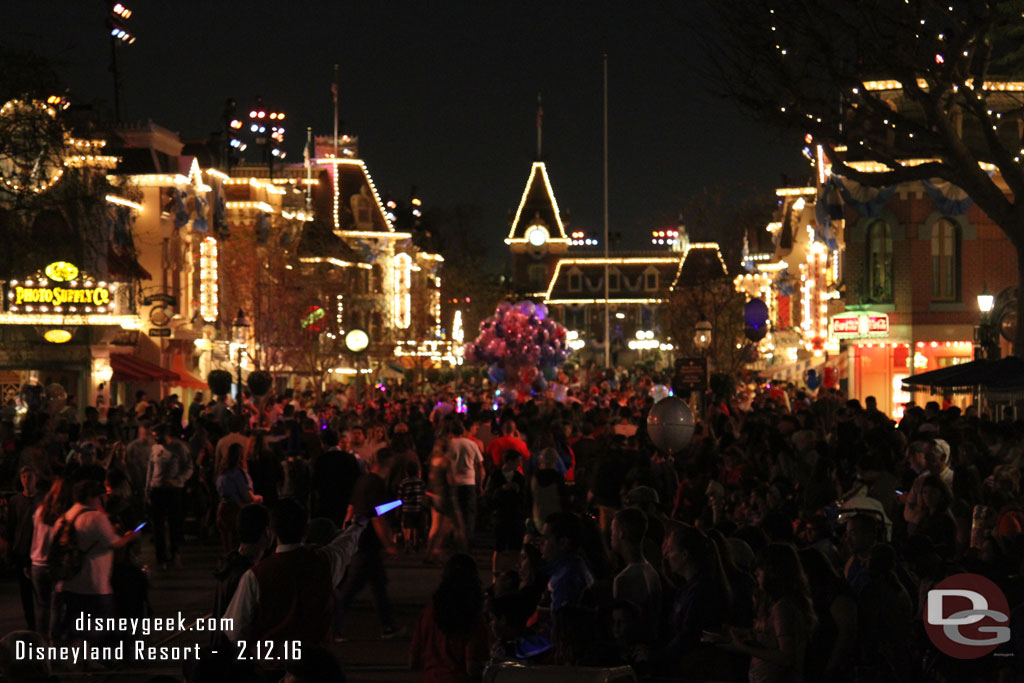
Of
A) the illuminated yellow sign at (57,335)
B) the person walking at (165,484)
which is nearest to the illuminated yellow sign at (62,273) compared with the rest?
the illuminated yellow sign at (57,335)

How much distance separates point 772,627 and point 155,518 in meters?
11.7

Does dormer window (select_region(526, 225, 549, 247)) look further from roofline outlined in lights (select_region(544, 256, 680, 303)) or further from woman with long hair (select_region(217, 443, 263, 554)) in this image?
A: woman with long hair (select_region(217, 443, 263, 554))

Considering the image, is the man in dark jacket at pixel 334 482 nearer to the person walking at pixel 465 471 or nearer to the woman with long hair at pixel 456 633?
the person walking at pixel 465 471

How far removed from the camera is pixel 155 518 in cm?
1769

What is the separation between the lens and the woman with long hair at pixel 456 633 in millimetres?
7285

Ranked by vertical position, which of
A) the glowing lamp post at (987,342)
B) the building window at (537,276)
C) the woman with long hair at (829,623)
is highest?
the building window at (537,276)

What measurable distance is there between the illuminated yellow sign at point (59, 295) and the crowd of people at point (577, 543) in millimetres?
15759

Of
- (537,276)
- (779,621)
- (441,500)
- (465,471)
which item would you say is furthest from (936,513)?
(537,276)

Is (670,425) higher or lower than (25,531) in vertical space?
higher

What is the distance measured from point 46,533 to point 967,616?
652cm

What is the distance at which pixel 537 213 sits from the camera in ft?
468

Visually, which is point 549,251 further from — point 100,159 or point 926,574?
point 926,574

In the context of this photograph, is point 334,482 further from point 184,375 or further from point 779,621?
point 184,375

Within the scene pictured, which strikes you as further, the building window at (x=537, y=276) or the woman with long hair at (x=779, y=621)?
the building window at (x=537, y=276)
